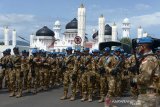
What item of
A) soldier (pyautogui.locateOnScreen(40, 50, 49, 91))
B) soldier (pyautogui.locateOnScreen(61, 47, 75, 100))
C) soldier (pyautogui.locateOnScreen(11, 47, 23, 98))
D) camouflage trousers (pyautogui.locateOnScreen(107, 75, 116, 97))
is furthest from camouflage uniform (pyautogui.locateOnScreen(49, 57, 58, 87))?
camouflage trousers (pyautogui.locateOnScreen(107, 75, 116, 97))

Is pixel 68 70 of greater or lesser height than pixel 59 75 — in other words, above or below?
above

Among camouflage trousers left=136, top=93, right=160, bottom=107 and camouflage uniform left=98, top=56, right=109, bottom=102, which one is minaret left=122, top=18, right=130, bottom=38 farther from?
camouflage trousers left=136, top=93, right=160, bottom=107

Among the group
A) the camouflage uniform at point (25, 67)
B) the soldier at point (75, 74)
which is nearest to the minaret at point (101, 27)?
the camouflage uniform at point (25, 67)

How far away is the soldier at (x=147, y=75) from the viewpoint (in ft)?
19.5

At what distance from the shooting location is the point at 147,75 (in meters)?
5.92

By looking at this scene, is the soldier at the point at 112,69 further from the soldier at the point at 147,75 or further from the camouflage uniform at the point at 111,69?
the soldier at the point at 147,75

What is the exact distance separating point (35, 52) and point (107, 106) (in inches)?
203

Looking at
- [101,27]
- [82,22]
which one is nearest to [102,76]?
[82,22]

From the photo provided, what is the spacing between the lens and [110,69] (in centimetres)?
1188

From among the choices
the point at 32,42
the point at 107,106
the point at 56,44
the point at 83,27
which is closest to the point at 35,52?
the point at 107,106

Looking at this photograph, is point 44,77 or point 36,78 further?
point 44,77

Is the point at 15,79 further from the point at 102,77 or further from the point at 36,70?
the point at 102,77

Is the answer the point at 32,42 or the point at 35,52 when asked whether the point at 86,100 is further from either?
the point at 32,42

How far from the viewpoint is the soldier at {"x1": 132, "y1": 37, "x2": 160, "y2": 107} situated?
5.94 metres
